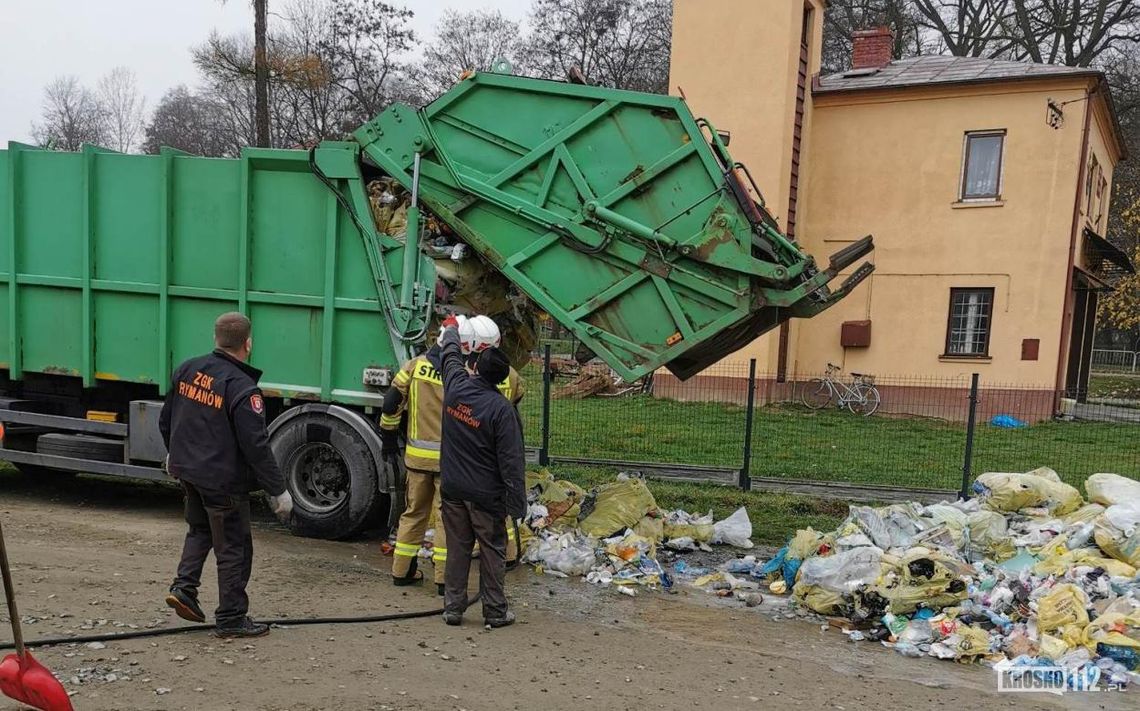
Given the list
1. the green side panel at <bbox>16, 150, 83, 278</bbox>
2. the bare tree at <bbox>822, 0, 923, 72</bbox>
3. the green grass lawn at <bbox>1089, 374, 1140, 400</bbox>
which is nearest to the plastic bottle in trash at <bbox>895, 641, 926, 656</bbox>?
the green side panel at <bbox>16, 150, 83, 278</bbox>

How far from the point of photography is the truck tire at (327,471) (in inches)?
231

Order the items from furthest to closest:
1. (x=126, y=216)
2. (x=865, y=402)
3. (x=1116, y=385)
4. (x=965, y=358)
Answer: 1. (x=1116, y=385)
2. (x=965, y=358)
3. (x=865, y=402)
4. (x=126, y=216)

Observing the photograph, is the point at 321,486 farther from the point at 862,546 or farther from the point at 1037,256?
the point at 1037,256

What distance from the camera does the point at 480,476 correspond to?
4.46 meters

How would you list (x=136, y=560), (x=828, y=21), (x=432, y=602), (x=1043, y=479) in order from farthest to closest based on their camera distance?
(x=828, y=21) → (x=1043, y=479) → (x=136, y=560) → (x=432, y=602)

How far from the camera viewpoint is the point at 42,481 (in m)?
7.71

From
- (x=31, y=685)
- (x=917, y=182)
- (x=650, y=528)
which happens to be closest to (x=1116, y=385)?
(x=917, y=182)

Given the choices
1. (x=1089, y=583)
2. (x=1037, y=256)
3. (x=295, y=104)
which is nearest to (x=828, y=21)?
(x=1037, y=256)

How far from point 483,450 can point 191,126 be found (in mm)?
45813

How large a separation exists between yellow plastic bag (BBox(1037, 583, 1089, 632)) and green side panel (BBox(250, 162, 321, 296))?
511cm

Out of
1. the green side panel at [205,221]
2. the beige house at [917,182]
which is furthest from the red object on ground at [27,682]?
the beige house at [917,182]

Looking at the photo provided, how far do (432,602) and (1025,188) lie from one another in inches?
567

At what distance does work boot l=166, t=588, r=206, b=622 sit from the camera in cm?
403

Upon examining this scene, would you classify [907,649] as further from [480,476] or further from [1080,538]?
[480,476]
